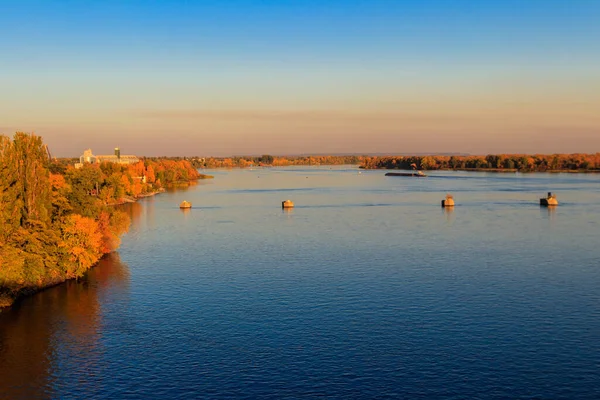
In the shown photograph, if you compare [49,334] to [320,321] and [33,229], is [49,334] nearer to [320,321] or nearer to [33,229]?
[33,229]

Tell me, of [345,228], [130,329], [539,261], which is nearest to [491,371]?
[130,329]

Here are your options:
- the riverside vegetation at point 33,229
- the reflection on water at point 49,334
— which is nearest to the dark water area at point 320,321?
the reflection on water at point 49,334

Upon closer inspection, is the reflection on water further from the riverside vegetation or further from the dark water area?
the riverside vegetation

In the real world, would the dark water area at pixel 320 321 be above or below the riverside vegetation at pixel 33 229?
below

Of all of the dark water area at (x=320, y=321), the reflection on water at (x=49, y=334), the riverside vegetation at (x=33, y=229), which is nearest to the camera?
the dark water area at (x=320, y=321)

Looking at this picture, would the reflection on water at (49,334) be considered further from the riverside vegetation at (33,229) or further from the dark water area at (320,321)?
the riverside vegetation at (33,229)

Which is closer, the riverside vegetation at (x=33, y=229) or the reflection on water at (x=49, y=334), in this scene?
the reflection on water at (x=49, y=334)

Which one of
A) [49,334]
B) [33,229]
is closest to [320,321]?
[49,334]
